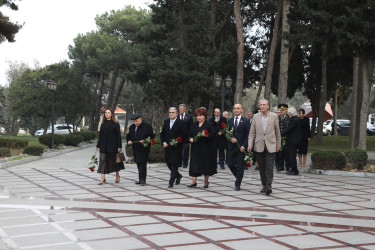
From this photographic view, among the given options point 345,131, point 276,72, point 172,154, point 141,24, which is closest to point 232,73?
point 276,72

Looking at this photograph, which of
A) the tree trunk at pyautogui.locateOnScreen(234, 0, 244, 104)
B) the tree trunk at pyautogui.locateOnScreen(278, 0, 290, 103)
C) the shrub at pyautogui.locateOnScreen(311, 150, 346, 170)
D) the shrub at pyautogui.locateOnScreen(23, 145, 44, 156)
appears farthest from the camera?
the tree trunk at pyautogui.locateOnScreen(234, 0, 244, 104)

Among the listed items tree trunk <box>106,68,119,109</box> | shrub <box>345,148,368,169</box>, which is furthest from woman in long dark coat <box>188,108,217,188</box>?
tree trunk <box>106,68,119,109</box>

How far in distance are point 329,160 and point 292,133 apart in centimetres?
143

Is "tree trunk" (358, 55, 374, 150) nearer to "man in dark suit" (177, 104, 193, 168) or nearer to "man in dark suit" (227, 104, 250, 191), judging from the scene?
"man in dark suit" (177, 104, 193, 168)

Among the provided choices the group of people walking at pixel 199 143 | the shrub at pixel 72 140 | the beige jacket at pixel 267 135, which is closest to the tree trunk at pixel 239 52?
the shrub at pixel 72 140

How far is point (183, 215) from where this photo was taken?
7.55 meters

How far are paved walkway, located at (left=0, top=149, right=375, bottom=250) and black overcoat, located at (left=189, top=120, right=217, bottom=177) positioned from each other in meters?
0.45

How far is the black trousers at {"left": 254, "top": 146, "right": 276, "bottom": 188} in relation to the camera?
32.0ft

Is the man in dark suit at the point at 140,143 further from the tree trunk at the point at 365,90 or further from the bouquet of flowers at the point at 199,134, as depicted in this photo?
the tree trunk at the point at 365,90

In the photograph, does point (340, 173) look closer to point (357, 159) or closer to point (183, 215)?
point (357, 159)

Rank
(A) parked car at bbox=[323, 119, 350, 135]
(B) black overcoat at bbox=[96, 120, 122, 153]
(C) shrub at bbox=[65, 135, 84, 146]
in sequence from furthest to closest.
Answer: (A) parked car at bbox=[323, 119, 350, 135] → (C) shrub at bbox=[65, 135, 84, 146] → (B) black overcoat at bbox=[96, 120, 122, 153]

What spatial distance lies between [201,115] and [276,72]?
887 inches

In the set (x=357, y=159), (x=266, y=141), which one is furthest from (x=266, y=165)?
(x=357, y=159)

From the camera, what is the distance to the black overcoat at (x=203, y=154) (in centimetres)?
1054
